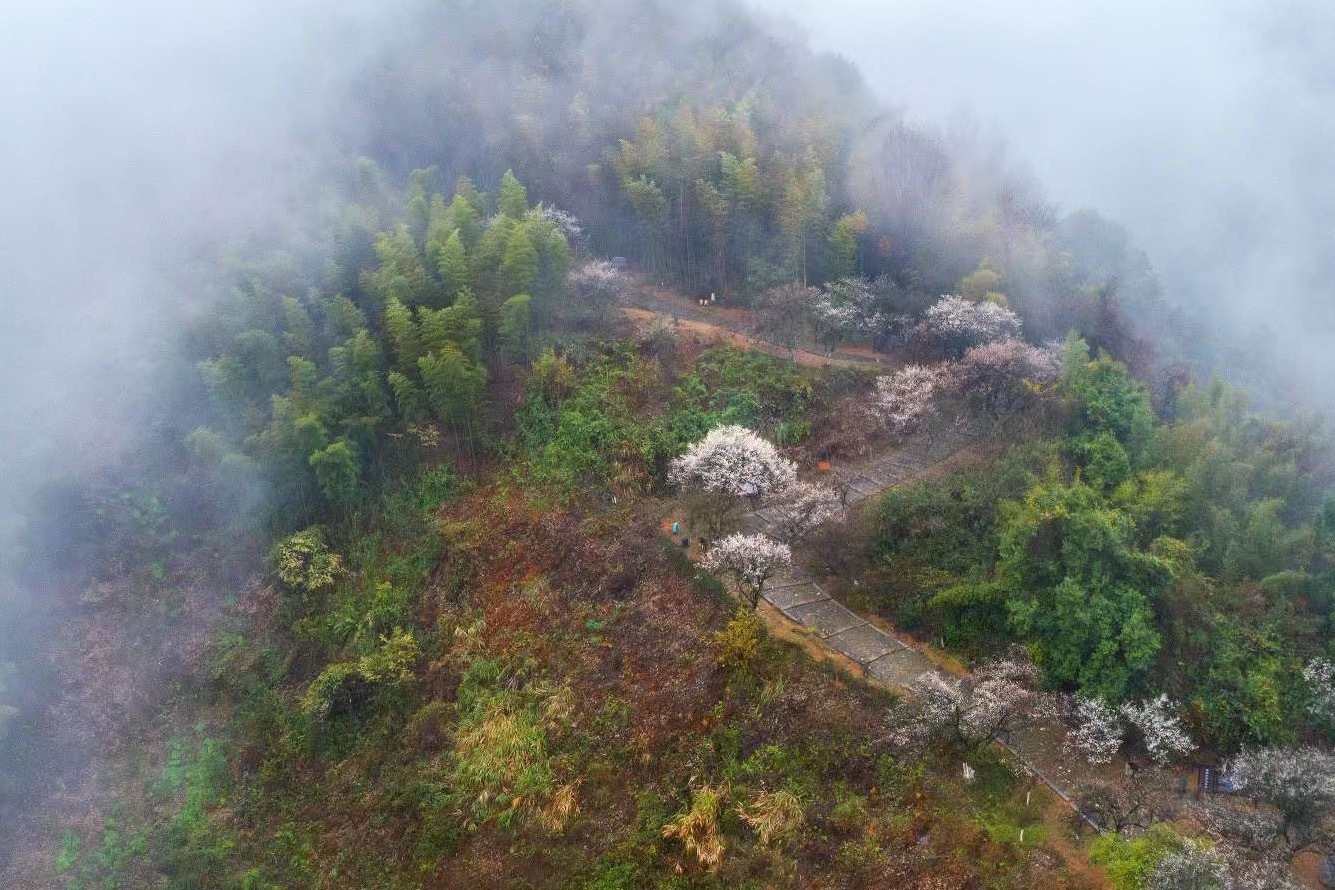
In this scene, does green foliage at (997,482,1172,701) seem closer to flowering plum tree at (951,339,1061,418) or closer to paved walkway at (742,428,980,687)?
paved walkway at (742,428,980,687)

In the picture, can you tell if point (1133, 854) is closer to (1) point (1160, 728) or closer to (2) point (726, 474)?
(1) point (1160, 728)

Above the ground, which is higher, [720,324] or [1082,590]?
[1082,590]

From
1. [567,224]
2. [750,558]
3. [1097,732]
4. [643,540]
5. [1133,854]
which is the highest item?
[567,224]

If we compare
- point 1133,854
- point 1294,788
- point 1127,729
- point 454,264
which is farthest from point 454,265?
point 1294,788

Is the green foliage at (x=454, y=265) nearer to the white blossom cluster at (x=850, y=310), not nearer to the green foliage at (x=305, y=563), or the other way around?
the green foliage at (x=305, y=563)

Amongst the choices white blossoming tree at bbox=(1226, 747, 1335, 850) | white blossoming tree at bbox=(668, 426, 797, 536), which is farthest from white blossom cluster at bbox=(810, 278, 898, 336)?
white blossoming tree at bbox=(1226, 747, 1335, 850)
